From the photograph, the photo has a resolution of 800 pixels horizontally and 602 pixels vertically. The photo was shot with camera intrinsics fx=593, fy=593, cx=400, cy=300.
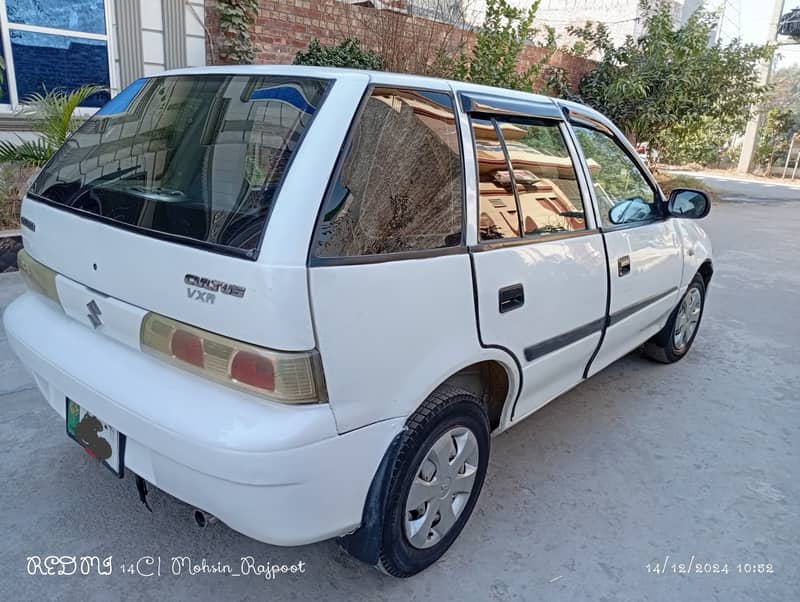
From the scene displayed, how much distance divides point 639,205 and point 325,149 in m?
2.28

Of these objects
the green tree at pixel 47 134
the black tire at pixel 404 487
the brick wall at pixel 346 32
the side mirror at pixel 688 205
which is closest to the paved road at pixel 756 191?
the brick wall at pixel 346 32

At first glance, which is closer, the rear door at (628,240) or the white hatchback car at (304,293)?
the white hatchback car at (304,293)

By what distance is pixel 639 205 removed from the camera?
3.38 meters

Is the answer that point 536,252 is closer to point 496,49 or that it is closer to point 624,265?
point 624,265

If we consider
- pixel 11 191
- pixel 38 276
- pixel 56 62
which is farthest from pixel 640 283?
pixel 56 62

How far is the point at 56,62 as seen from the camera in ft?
23.7

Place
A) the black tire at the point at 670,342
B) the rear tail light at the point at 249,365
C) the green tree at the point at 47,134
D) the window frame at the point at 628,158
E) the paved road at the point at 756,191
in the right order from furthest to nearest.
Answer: the paved road at the point at 756,191 → the green tree at the point at 47,134 → the black tire at the point at 670,342 → the window frame at the point at 628,158 → the rear tail light at the point at 249,365

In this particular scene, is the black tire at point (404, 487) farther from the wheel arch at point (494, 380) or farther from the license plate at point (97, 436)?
the license plate at point (97, 436)

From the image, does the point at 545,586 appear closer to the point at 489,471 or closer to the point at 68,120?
the point at 489,471

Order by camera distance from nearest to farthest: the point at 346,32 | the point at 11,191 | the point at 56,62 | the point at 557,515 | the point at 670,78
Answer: the point at 557,515
the point at 11,191
the point at 56,62
the point at 346,32
the point at 670,78

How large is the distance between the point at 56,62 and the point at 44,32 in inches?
13.3

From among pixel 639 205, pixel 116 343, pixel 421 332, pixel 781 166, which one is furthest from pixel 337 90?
pixel 781 166

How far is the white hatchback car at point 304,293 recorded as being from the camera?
1.67 m
